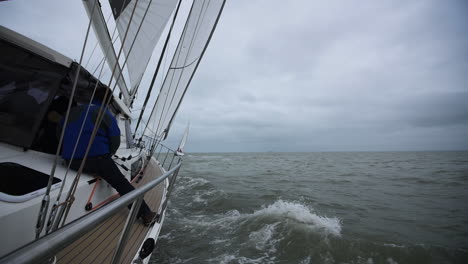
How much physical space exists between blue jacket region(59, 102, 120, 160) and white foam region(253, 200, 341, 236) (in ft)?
12.6

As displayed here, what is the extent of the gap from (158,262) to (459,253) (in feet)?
17.2

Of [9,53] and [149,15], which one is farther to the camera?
[149,15]

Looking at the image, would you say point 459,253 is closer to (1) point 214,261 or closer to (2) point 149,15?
(1) point 214,261

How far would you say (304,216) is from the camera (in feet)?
15.0

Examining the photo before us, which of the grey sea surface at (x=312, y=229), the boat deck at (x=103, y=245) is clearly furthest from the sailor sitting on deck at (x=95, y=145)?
the grey sea surface at (x=312, y=229)

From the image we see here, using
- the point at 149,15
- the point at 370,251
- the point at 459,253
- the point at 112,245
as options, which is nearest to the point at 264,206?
the point at 370,251

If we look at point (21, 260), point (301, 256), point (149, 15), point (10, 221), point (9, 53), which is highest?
point (149, 15)

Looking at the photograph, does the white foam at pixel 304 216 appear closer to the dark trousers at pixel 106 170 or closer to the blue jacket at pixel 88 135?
the dark trousers at pixel 106 170

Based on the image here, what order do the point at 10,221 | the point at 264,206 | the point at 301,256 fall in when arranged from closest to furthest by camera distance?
the point at 10,221 → the point at 301,256 → the point at 264,206

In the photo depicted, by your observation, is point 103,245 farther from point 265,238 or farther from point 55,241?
point 265,238

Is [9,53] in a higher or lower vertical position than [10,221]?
higher

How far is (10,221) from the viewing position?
1.14 metres

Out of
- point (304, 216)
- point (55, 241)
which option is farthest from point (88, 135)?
point (304, 216)

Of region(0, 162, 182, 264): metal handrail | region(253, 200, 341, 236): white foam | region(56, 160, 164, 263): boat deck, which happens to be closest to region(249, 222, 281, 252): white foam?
region(253, 200, 341, 236): white foam
